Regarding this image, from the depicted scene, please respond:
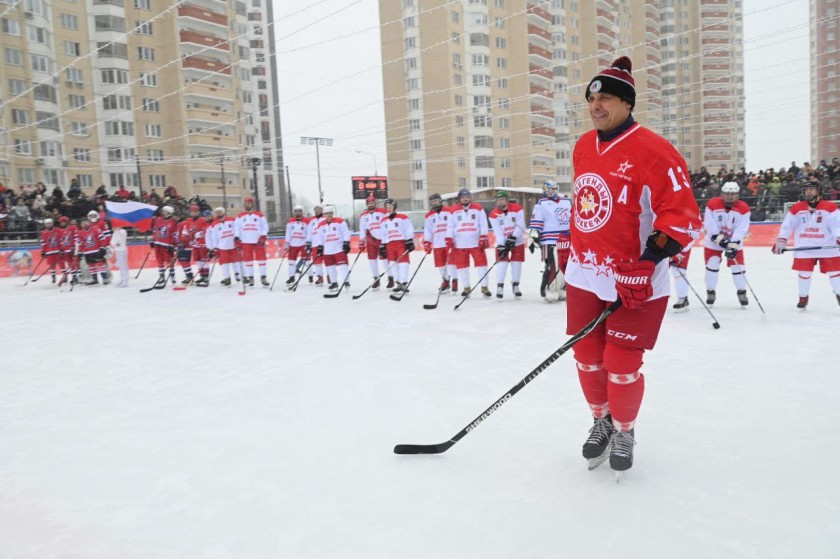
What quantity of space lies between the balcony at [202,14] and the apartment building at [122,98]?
0.09 m

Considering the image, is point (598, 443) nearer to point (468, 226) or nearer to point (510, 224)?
point (510, 224)

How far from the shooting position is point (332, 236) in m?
11.7

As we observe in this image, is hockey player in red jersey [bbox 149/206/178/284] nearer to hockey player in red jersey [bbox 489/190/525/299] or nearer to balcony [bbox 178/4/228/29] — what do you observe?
hockey player in red jersey [bbox 489/190/525/299]

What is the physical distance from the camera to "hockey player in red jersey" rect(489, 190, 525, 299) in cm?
969

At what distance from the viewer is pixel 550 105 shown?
6128 cm

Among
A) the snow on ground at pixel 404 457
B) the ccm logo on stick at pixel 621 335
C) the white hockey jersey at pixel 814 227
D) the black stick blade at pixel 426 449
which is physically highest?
the white hockey jersey at pixel 814 227

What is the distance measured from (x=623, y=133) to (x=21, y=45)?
1718 inches

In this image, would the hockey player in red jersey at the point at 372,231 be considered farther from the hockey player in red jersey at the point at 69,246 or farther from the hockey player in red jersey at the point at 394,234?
the hockey player in red jersey at the point at 69,246

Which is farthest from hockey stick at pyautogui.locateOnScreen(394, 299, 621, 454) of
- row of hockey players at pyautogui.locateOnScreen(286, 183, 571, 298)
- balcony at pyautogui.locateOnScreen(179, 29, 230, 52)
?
balcony at pyautogui.locateOnScreen(179, 29, 230, 52)

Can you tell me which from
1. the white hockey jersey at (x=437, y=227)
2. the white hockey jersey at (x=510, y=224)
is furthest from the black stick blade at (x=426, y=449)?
the white hockey jersey at (x=437, y=227)

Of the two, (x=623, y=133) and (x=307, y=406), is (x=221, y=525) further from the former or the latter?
(x=623, y=133)

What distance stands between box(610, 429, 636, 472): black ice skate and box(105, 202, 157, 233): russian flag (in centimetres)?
1784

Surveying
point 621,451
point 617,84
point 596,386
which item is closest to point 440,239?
point 596,386

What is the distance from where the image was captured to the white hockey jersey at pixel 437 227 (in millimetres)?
10573
